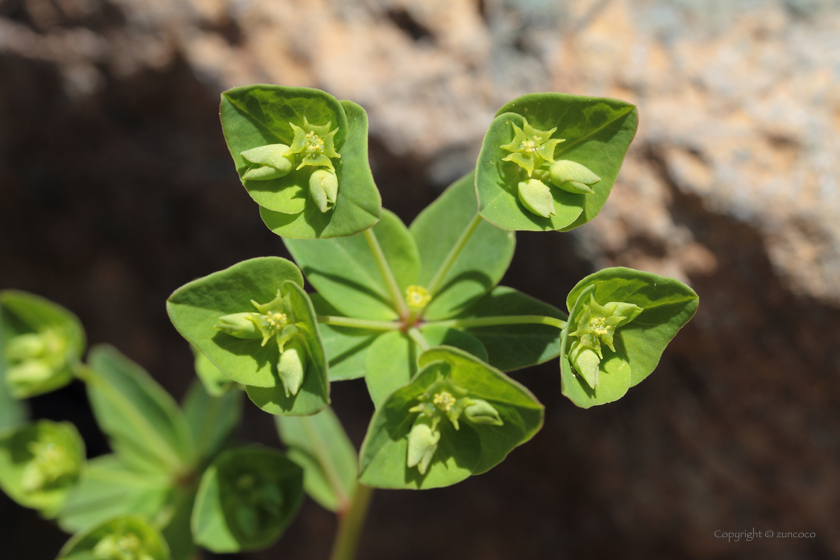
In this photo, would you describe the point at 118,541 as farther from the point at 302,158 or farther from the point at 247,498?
the point at 302,158

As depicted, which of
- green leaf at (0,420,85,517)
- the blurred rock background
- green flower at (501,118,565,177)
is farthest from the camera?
green leaf at (0,420,85,517)

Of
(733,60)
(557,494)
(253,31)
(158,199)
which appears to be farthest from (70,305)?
(733,60)

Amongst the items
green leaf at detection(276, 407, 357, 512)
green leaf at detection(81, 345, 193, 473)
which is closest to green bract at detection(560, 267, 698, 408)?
green leaf at detection(276, 407, 357, 512)

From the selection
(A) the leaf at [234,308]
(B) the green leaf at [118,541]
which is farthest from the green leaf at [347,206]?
(B) the green leaf at [118,541]

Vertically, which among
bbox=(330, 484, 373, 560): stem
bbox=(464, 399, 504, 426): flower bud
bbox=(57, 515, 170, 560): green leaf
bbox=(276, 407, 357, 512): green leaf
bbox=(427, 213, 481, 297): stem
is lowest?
bbox=(57, 515, 170, 560): green leaf

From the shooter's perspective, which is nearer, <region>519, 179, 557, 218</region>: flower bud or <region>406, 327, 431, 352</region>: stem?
<region>519, 179, 557, 218</region>: flower bud

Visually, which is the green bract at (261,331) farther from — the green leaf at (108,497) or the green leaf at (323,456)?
the green leaf at (108,497)

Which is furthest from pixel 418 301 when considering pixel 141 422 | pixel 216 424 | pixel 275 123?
pixel 141 422

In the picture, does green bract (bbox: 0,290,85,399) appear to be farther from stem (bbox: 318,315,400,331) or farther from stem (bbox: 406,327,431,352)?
stem (bbox: 406,327,431,352)
